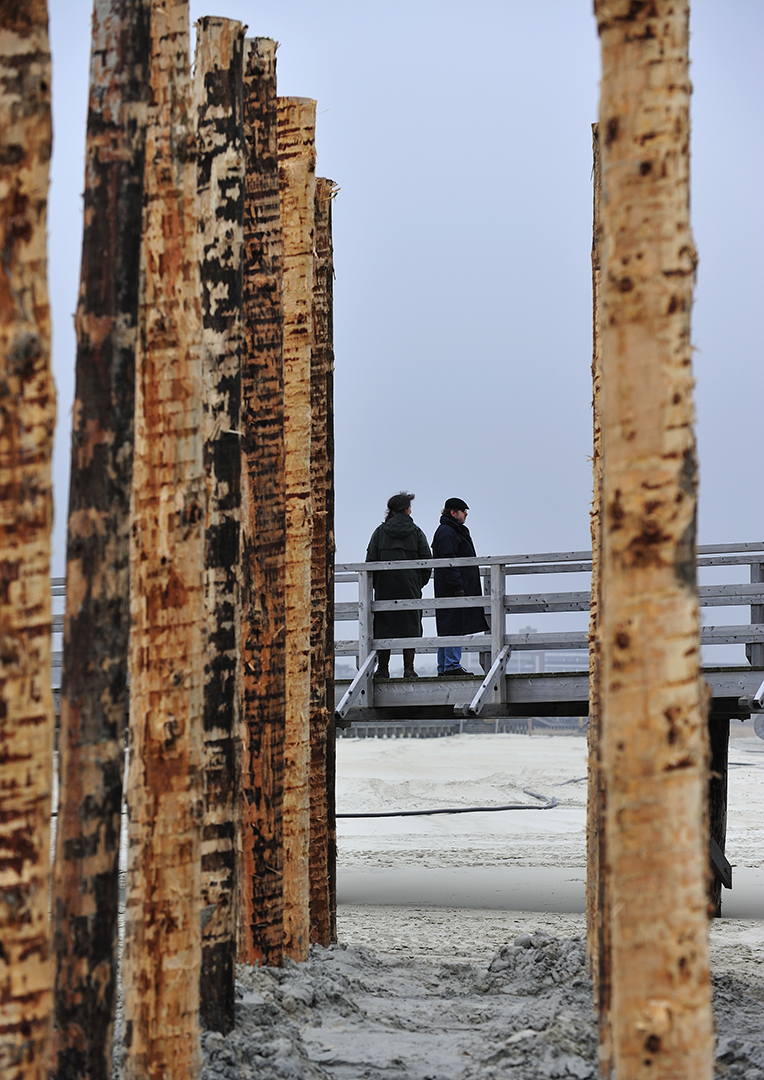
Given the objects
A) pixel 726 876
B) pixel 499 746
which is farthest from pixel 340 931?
pixel 499 746

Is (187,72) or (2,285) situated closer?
(2,285)

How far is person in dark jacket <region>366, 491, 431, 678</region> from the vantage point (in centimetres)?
1095

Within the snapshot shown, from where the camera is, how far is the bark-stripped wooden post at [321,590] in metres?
6.38

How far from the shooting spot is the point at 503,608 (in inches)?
414

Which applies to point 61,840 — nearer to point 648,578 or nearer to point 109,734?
point 109,734

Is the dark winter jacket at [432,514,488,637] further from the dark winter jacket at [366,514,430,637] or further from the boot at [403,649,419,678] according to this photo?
the boot at [403,649,419,678]

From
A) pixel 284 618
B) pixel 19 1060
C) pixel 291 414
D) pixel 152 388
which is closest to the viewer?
pixel 19 1060

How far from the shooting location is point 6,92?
278 centimetres

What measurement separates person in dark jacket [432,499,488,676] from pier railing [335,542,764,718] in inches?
6.2

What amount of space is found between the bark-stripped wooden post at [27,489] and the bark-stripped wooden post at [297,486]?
2.83 m

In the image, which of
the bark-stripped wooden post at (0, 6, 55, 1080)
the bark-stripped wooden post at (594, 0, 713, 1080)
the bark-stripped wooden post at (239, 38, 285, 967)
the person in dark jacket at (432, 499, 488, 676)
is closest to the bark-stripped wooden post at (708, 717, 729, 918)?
the person in dark jacket at (432, 499, 488, 676)

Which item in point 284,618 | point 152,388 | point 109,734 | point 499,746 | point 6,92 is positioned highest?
point 6,92

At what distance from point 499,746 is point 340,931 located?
23.1 metres

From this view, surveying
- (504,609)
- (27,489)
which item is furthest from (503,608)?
(27,489)
